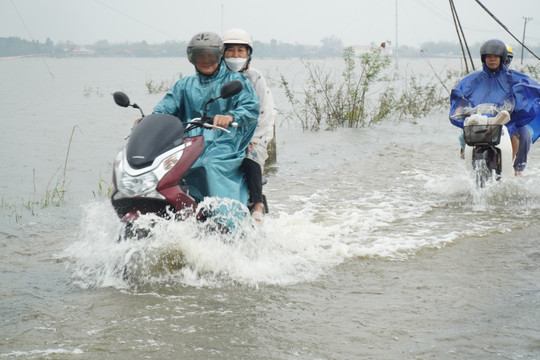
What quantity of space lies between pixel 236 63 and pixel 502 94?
367 centimetres

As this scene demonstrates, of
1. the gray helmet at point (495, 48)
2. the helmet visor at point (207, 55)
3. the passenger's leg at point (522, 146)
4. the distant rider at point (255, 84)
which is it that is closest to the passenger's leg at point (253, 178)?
the distant rider at point (255, 84)

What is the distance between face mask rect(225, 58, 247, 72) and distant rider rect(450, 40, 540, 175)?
3.20 m

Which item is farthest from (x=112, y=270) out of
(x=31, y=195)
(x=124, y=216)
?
(x=31, y=195)

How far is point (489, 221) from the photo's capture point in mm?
7266

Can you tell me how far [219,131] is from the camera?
543 cm

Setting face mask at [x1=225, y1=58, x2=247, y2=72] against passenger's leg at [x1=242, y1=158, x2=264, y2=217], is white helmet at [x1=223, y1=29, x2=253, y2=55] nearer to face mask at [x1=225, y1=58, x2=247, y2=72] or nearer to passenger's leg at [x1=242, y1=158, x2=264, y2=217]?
face mask at [x1=225, y1=58, x2=247, y2=72]

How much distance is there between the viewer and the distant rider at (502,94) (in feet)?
26.1

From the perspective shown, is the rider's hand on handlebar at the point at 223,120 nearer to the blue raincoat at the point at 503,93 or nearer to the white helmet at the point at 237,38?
the white helmet at the point at 237,38

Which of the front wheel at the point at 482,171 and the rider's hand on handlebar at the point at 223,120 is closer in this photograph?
the rider's hand on handlebar at the point at 223,120

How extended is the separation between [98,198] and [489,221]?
199 inches

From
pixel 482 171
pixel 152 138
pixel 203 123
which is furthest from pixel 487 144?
pixel 152 138

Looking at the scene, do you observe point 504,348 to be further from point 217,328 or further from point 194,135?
point 194,135

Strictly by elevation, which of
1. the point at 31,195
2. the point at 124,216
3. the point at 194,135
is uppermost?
the point at 194,135

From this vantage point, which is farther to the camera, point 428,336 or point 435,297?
point 435,297
